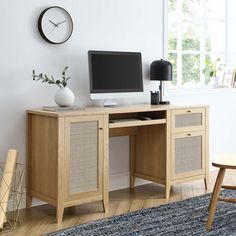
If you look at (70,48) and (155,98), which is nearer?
(70,48)

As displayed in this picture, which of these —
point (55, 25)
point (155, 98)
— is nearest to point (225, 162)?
point (155, 98)

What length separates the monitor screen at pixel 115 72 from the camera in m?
3.74

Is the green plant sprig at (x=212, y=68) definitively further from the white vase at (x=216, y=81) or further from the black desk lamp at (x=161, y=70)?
the black desk lamp at (x=161, y=70)

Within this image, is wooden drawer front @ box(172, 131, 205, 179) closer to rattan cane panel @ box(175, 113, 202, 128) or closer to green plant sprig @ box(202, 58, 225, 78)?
rattan cane panel @ box(175, 113, 202, 128)

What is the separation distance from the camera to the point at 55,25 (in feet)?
11.9

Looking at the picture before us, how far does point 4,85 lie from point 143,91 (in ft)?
4.41

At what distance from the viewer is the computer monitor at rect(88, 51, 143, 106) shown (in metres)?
3.74

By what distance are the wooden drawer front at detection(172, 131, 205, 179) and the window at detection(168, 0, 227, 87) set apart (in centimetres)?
107

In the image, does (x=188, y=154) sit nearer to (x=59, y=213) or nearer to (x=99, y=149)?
(x=99, y=149)

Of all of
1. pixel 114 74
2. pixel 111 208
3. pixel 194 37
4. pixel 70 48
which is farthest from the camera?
pixel 194 37

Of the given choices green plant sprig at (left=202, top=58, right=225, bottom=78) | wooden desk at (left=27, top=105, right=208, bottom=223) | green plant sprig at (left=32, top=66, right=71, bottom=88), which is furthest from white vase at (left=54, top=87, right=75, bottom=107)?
green plant sprig at (left=202, top=58, right=225, bottom=78)

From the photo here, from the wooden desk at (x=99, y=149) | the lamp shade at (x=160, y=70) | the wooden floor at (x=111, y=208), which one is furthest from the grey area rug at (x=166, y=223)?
the lamp shade at (x=160, y=70)

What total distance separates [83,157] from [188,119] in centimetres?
111

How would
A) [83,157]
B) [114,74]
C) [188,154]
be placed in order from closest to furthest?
[83,157] < [114,74] < [188,154]
